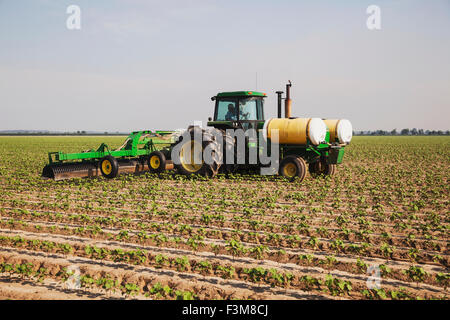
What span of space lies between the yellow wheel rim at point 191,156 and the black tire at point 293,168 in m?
2.65

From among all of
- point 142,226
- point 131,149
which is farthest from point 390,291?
point 131,149

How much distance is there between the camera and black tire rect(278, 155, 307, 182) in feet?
35.2

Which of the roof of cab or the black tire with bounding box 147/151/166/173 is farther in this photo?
the black tire with bounding box 147/151/166/173

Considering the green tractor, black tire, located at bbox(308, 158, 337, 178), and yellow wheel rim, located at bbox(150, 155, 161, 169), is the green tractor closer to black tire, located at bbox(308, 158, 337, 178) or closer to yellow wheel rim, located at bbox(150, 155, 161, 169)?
yellow wheel rim, located at bbox(150, 155, 161, 169)

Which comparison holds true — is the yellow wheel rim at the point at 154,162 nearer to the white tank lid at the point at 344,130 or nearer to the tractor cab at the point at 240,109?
the tractor cab at the point at 240,109

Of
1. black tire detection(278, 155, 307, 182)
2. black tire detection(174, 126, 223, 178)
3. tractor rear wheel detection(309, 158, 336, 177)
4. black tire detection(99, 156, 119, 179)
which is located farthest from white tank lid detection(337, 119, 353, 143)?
black tire detection(99, 156, 119, 179)

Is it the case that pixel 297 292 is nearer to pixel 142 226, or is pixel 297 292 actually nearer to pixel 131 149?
pixel 142 226

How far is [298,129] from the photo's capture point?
1066 centimetres

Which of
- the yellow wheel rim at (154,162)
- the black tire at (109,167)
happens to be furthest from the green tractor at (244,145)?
the yellow wheel rim at (154,162)

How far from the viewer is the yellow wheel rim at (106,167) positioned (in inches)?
452

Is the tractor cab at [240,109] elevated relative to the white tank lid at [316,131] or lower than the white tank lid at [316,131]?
elevated

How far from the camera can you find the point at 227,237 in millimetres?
5926

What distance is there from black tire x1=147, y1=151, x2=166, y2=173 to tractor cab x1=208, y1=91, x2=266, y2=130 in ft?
7.74
